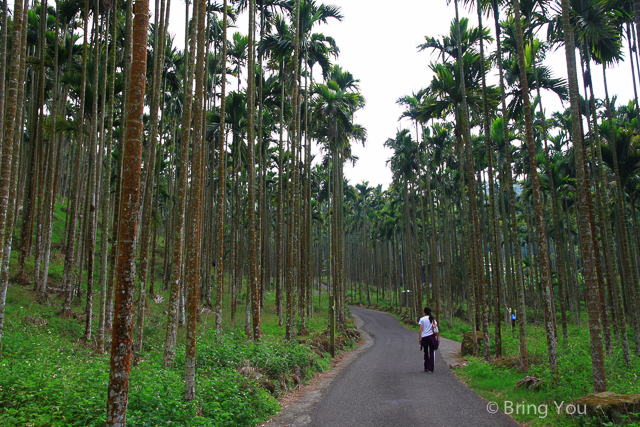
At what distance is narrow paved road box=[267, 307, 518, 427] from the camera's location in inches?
264

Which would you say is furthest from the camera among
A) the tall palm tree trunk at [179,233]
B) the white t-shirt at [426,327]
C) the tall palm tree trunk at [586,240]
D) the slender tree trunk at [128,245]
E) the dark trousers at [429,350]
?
the white t-shirt at [426,327]

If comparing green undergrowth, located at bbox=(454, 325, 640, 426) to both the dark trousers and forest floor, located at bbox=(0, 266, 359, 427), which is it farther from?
forest floor, located at bbox=(0, 266, 359, 427)

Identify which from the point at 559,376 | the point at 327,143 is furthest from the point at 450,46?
the point at 559,376

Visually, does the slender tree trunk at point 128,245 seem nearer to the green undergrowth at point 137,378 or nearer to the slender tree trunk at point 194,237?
the green undergrowth at point 137,378

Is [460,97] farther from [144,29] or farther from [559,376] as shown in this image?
[144,29]

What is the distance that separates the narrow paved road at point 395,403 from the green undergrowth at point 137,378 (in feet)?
3.44

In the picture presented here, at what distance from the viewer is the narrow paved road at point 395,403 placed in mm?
6711

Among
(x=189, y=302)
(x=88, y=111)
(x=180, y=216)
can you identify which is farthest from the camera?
(x=88, y=111)

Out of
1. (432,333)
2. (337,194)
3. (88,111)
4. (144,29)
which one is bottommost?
(432,333)

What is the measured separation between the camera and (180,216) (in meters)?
8.20

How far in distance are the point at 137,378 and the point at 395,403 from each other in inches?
200

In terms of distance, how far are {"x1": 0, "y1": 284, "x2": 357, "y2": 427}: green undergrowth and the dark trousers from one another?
3.51m

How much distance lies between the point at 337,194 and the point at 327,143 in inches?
141

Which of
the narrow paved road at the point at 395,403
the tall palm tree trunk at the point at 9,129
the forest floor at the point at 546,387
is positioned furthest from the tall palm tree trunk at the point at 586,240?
the tall palm tree trunk at the point at 9,129
